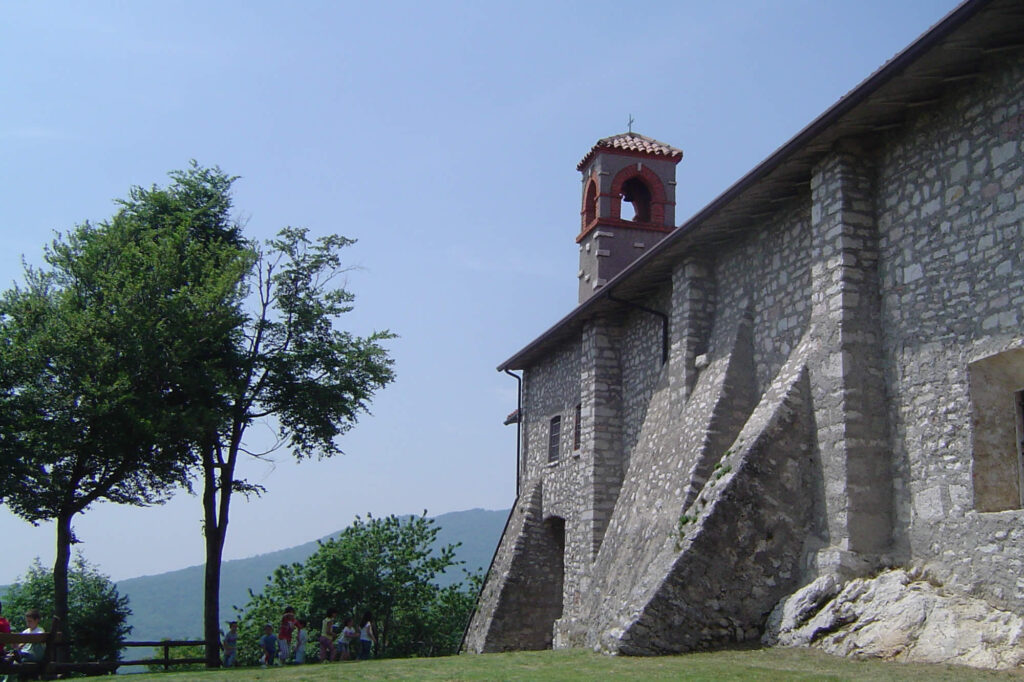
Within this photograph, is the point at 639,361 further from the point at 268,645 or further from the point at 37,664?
the point at 37,664

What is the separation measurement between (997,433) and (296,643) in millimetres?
14706

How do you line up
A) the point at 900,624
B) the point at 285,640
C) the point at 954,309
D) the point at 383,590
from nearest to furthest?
1. the point at 900,624
2. the point at 954,309
3. the point at 285,640
4. the point at 383,590

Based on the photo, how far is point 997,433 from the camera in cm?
898

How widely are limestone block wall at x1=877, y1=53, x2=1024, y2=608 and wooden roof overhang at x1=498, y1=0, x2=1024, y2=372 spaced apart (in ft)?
0.76

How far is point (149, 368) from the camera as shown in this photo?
64.0 ft

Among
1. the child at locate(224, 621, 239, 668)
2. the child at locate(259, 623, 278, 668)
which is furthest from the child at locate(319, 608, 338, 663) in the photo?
the child at locate(224, 621, 239, 668)

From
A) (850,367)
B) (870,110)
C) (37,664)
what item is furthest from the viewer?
(37,664)

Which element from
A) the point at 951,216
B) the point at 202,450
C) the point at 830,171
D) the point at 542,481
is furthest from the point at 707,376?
the point at 202,450

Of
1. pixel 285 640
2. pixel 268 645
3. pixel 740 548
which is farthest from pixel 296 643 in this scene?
pixel 740 548

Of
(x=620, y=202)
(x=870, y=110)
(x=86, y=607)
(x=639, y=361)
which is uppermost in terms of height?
(x=620, y=202)

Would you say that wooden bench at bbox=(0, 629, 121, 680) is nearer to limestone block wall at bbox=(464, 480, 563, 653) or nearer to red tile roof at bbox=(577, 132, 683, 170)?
limestone block wall at bbox=(464, 480, 563, 653)

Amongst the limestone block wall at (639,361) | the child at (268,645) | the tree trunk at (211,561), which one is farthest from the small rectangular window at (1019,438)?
the tree trunk at (211,561)

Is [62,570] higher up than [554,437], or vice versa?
[554,437]

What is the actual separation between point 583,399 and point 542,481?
11.2 feet
